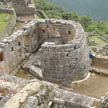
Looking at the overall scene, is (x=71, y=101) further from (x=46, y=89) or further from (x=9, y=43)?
(x=9, y=43)

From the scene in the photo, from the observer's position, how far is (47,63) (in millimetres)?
17938

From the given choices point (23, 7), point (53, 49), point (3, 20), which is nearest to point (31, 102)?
point (53, 49)

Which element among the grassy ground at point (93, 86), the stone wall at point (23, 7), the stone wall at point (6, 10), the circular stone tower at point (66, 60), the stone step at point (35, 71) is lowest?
the stone wall at point (23, 7)

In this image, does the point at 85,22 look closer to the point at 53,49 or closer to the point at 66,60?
the point at 66,60

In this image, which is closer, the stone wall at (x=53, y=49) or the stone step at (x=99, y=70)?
the stone wall at (x=53, y=49)

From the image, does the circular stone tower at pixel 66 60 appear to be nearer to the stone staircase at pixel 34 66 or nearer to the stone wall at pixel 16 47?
the stone staircase at pixel 34 66

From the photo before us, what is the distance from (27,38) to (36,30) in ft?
2.68

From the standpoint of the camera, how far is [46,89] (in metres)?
11.5

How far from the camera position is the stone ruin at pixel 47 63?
1139 centimetres

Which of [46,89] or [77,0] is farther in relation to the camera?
[77,0]

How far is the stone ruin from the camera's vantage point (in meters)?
11.4

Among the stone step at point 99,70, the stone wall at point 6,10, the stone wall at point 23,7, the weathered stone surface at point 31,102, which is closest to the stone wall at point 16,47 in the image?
the stone step at point 99,70

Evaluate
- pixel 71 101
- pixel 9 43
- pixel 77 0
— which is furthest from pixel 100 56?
pixel 77 0

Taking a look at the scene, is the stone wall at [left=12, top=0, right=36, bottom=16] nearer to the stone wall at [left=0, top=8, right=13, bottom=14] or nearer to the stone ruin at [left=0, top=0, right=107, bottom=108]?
the stone wall at [left=0, top=8, right=13, bottom=14]
